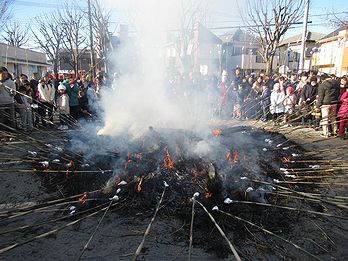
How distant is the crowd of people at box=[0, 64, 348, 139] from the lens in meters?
8.80

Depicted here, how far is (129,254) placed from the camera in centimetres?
323

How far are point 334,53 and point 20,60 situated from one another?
1307 inches

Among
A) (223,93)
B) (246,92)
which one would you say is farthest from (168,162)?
(246,92)

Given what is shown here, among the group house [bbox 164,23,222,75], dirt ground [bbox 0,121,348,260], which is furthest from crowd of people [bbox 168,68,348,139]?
dirt ground [bbox 0,121,348,260]

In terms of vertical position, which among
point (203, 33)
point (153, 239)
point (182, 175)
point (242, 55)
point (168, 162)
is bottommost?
point (153, 239)

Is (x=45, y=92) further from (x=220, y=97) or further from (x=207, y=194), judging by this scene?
(x=207, y=194)

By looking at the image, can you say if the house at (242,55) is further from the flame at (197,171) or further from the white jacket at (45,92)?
the flame at (197,171)

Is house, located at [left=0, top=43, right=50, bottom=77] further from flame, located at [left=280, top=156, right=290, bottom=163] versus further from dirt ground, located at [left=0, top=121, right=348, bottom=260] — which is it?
flame, located at [left=280, top=156, right=290, bottom=163]

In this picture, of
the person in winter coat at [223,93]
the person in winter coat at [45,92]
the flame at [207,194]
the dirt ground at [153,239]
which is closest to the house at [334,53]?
the person in winter coat at [223,93]

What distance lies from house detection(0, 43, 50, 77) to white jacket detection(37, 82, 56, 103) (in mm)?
6810

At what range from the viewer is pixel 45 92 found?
400 inches

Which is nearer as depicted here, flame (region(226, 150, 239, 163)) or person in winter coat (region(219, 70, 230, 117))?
flame (region(226, 150, 239, 163))

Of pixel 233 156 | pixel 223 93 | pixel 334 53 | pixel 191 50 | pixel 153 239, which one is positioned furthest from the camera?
pixel 334 53

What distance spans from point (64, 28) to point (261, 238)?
93.6 feet
